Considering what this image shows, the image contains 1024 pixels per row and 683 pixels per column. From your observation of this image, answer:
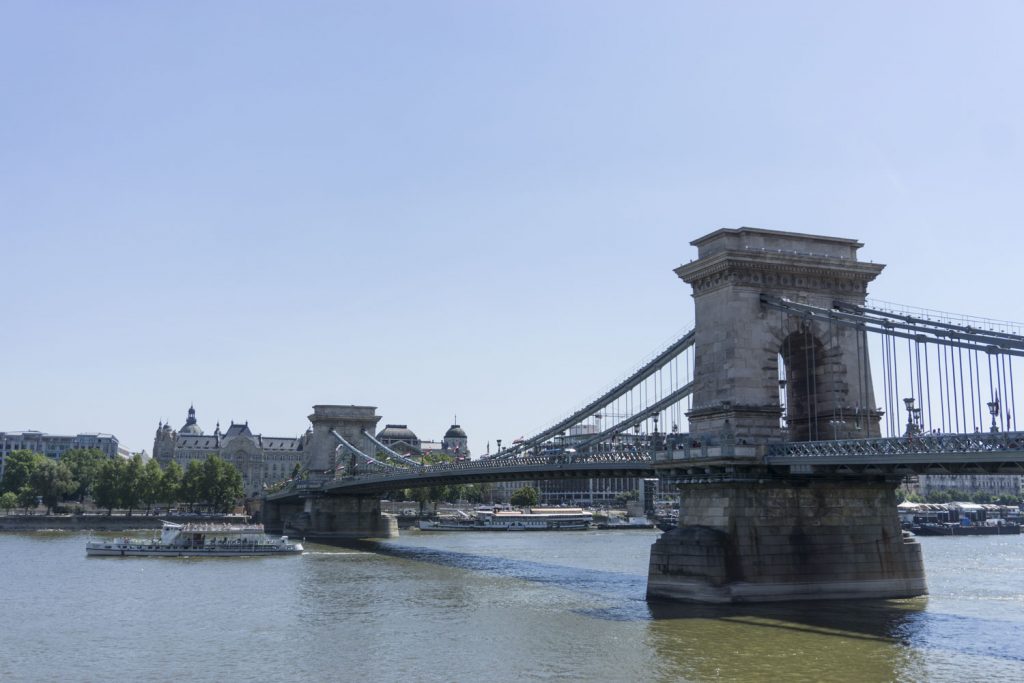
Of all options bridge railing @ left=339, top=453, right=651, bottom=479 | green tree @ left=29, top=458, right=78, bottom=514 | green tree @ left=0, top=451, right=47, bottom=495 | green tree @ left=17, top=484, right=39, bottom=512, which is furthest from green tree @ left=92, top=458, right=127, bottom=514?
bridge railing @ left=339, top=453, right=651, bottom=479

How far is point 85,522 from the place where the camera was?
5148 inches

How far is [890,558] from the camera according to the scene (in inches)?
1884

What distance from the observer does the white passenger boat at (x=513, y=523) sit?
148250mm

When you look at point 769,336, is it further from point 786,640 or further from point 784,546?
point 786,640

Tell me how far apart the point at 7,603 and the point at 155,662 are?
20031 mm

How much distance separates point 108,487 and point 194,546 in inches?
2568

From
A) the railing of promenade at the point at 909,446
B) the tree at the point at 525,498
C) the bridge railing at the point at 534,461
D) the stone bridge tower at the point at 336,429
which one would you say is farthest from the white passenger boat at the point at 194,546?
the tree at the point at 525,498

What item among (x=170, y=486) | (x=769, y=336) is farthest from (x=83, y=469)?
(x=769, y=336)

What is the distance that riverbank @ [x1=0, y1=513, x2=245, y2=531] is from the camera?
126 meters

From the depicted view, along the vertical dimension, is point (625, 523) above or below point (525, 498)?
below

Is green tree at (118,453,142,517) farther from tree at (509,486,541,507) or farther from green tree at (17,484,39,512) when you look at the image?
tree at (509,486,541,507)

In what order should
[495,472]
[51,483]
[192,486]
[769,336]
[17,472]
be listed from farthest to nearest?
[17,472] → [192,486] → [51,483] → [495,472] → [769,336]

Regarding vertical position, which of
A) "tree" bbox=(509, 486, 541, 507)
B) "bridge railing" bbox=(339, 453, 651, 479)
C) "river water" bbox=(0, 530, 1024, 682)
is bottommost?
"river water" bbox=(0, 530, 1024, 682)

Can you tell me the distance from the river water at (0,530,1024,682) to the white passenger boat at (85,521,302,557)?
12.4 meters
